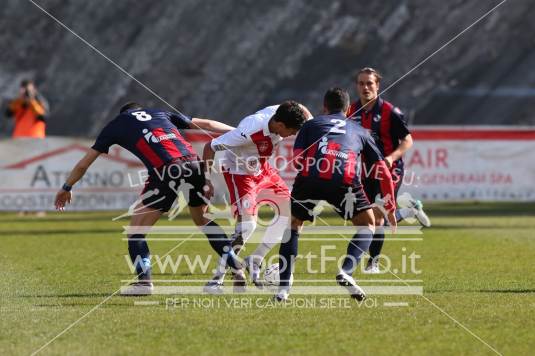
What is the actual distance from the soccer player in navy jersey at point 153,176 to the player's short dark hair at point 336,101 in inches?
50.5

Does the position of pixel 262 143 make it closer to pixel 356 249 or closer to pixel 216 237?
pixel 216 237

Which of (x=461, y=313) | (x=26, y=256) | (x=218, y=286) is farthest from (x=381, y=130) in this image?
(x=26, y=256)

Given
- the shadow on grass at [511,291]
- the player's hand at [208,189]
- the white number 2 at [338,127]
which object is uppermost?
the white number 2 at [338,127]

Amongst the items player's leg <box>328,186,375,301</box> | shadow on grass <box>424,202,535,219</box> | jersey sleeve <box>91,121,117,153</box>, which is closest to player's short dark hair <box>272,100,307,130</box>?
player's leg <box>328,186,375,301</box>

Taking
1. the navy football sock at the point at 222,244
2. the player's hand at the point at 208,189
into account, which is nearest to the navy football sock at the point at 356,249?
the navy football sock at the point at 222,244

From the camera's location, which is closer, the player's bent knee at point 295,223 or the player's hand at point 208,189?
the player's bent knee at point 295,223

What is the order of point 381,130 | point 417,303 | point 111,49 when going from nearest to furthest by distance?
point 417,303, point 381,130, point 111,49

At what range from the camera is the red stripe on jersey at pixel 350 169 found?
346 inches

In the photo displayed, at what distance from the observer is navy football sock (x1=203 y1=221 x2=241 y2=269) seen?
948 cm

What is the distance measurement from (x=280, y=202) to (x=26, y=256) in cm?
395

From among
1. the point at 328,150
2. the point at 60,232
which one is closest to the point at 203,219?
the point at 328,150

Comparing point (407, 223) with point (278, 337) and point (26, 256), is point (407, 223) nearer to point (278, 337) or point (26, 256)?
point (26, 256)

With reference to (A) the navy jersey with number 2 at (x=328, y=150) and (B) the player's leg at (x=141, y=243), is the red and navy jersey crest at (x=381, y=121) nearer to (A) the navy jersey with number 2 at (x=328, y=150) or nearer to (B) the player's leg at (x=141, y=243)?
(A) the navy jersey with number 2 at (x=328, y=150)

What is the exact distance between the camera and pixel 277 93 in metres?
31.5
